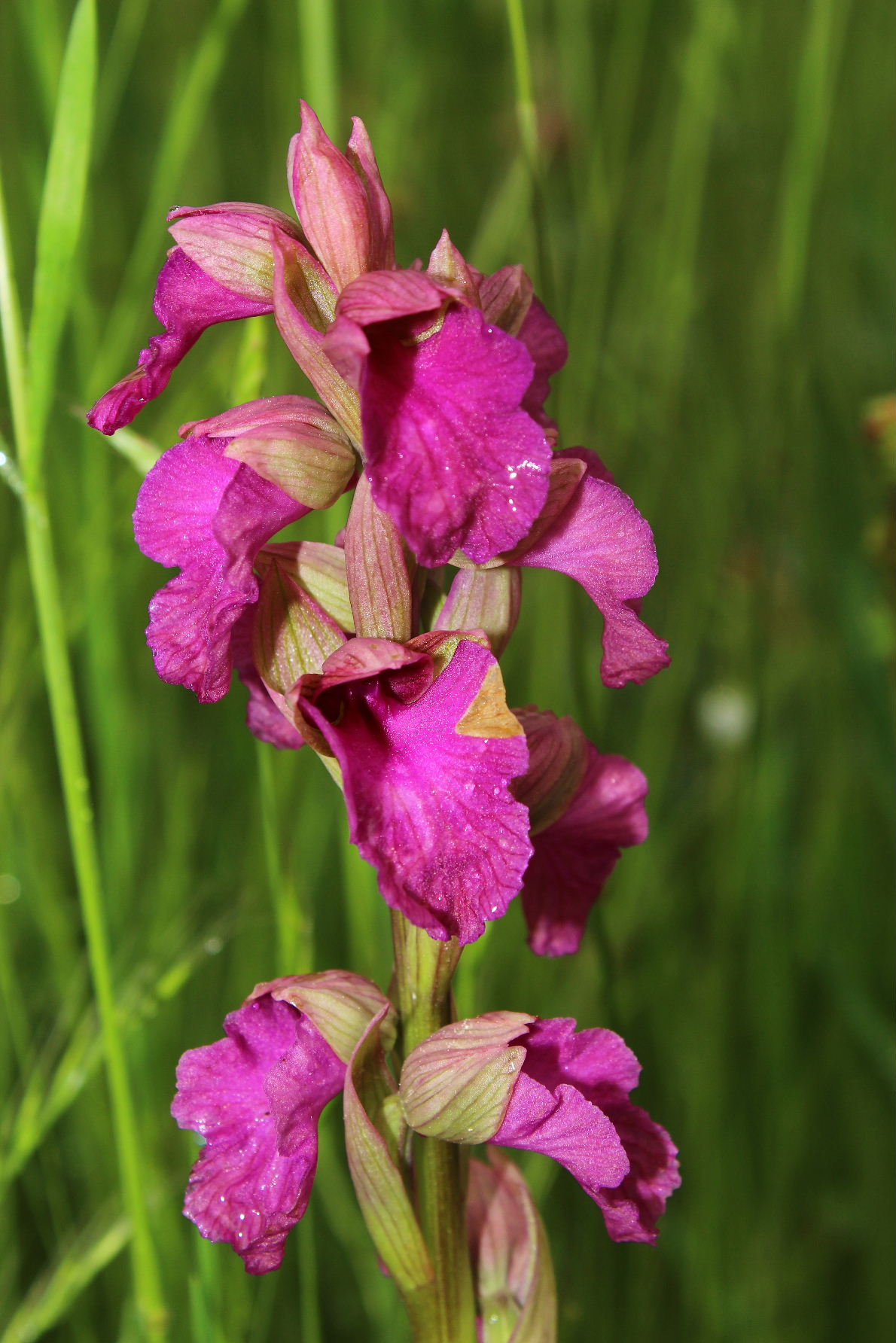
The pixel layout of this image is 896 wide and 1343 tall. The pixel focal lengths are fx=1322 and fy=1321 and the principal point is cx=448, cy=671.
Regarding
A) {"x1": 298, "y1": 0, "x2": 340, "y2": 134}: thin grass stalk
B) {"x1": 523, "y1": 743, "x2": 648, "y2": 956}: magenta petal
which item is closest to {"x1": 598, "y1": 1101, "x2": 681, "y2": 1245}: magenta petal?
{"x1": 523, "y1": 743, "x2": 648, "y2": 956}: magenta petal

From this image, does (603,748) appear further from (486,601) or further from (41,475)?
(41,475)

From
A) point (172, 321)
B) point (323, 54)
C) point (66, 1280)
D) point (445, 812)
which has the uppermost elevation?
point (323, 54)

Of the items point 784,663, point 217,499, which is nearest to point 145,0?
point 217,499

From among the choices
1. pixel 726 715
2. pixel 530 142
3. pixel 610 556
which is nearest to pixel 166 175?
pixel 530 142

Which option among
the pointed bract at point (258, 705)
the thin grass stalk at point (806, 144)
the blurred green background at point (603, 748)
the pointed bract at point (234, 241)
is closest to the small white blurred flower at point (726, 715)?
the blurred green background at point (603, 748)

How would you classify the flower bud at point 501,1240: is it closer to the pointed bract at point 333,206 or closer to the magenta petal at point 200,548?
the magenta petal at point 200,548

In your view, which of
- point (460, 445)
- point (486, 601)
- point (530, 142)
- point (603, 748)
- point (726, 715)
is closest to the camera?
point (460, 445)

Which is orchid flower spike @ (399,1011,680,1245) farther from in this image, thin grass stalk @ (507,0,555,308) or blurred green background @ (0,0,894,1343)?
thin grass stalk @ (507,0,555,308)
